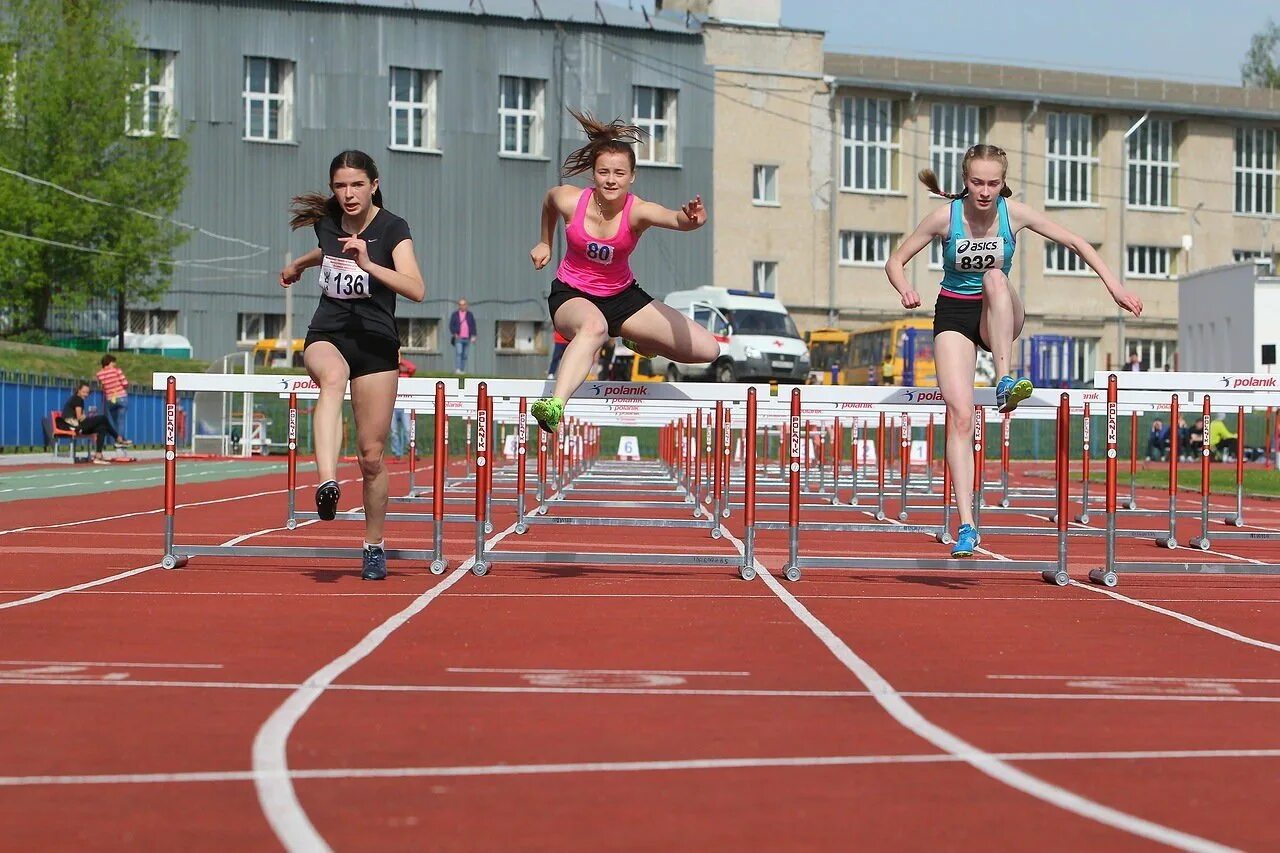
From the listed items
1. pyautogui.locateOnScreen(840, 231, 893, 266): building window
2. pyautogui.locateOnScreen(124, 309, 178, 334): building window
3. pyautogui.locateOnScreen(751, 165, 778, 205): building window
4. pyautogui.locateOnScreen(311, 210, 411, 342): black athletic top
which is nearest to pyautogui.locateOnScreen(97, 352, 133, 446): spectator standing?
pyautogui.locateOnScreen(124, 309, 178, 334): building window

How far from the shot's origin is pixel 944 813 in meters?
4.28

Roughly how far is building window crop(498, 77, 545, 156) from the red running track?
47.3 meters

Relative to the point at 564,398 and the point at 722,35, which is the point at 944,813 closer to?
the point at 564,398

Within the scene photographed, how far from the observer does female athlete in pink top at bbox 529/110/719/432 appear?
10039mm

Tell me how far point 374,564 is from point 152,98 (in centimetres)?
4640

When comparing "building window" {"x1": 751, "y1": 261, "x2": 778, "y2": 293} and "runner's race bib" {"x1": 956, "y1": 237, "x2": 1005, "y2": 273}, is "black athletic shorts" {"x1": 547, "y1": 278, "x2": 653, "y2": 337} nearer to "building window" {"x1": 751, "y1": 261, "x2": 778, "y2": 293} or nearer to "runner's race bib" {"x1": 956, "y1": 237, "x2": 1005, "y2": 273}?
"runner's race bib" {"x1": 956, "y1": 237, "x2": 1005, "y2": 273}

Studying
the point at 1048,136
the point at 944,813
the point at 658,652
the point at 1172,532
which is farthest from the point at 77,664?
the point at 1048,136

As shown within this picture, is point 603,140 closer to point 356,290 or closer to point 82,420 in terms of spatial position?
point 356,290

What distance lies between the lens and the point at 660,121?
59.4m

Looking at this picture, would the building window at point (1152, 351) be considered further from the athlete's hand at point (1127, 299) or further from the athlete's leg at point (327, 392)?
the athlete's leg at point (327, 392)

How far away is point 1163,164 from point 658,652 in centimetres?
6264

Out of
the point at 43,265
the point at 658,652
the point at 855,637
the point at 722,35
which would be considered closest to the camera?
the point at 658,652

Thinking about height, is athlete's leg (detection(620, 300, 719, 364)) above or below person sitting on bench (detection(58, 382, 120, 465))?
above

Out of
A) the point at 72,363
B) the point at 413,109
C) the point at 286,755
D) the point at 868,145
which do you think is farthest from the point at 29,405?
the point at 868,145
